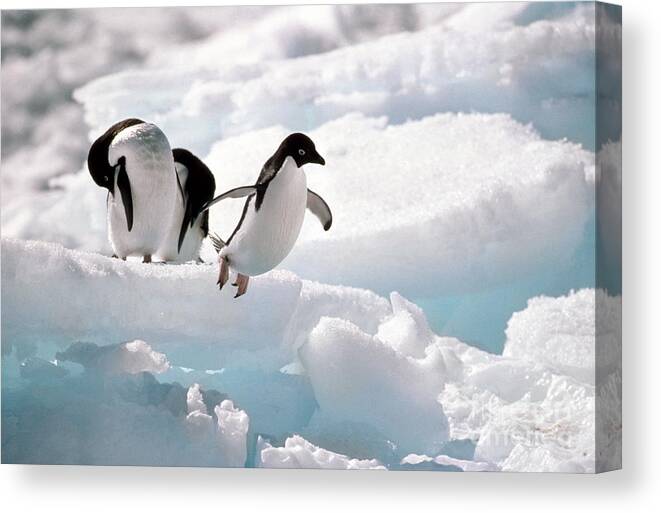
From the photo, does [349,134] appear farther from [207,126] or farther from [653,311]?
[653,311]

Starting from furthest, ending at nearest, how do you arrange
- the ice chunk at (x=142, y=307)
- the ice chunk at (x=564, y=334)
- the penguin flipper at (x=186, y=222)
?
the penguin flipper at (x=186, y=222)
the ice chunk at (x=142, y=307)
the ice chunk at (x=564, y=334)

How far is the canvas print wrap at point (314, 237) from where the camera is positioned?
6.28 meters

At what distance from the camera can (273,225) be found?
6.48m

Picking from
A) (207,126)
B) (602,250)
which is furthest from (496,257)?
(207,126)

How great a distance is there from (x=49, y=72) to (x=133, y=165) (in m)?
0.55

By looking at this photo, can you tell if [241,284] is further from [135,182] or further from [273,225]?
[135,182]

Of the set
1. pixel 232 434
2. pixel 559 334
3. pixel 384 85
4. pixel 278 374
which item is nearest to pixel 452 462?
pixel 559 334

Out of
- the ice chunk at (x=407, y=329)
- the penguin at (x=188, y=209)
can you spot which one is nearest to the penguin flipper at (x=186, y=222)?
the penguin at (x=188, y=209)

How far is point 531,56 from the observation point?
20.7 feet

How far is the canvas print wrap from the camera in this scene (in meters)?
6.28

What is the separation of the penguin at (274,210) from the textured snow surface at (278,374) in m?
0.09

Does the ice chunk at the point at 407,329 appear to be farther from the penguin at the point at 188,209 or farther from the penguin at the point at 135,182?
the penguin at the point at 135,182

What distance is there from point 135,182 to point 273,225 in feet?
1.97

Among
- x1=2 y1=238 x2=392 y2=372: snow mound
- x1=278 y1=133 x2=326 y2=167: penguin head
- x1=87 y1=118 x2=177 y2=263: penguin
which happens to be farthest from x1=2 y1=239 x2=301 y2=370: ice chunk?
x1=278 y1=133 x2=326 y2=167: penguin head
